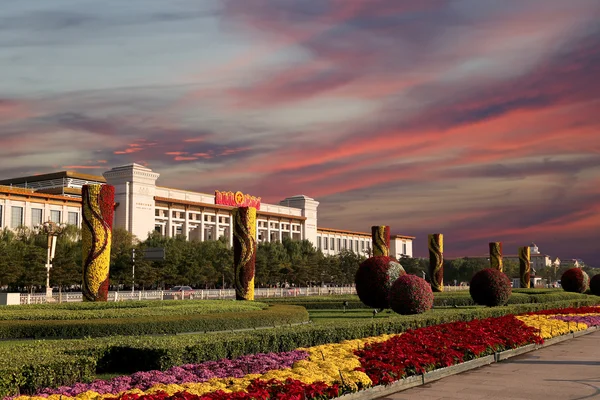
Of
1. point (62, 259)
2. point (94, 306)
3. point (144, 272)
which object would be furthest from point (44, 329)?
point (144, 272)

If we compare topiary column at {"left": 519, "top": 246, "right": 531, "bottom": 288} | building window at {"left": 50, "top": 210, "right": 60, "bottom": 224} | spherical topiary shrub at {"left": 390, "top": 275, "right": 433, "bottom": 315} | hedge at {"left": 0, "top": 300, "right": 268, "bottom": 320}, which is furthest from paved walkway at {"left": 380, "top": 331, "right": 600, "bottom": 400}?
building window at {"left": 50, "top": 210, "right": 60, "bottom": 224}

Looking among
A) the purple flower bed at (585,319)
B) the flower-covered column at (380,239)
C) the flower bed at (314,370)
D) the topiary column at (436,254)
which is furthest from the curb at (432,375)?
the topiary column at (436,254)

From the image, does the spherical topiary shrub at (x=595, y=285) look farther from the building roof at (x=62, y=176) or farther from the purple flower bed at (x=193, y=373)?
the building roof at (x=62, y=176)

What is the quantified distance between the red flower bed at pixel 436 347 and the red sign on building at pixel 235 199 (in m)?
84.5

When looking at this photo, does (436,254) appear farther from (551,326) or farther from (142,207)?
(142,207)

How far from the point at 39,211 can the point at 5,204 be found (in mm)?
4707

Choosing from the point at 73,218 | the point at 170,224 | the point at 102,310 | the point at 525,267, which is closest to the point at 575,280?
the point at 525,267

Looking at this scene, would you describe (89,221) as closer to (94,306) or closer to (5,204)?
(94,306)

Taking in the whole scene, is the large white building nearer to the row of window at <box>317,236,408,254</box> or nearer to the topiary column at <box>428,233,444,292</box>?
the row of window at <box>317,236,408,254</box>

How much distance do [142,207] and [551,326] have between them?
239ft

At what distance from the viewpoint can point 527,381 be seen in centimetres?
1200

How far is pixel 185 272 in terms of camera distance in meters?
66.8

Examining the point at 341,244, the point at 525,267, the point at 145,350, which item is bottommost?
the point at 145,350

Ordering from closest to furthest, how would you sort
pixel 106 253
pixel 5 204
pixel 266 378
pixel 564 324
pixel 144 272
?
1. pixel 266 378
2. pixel 564 324
3. pixel 106 253
4. pixel 144 272
5. pixel 5 204
